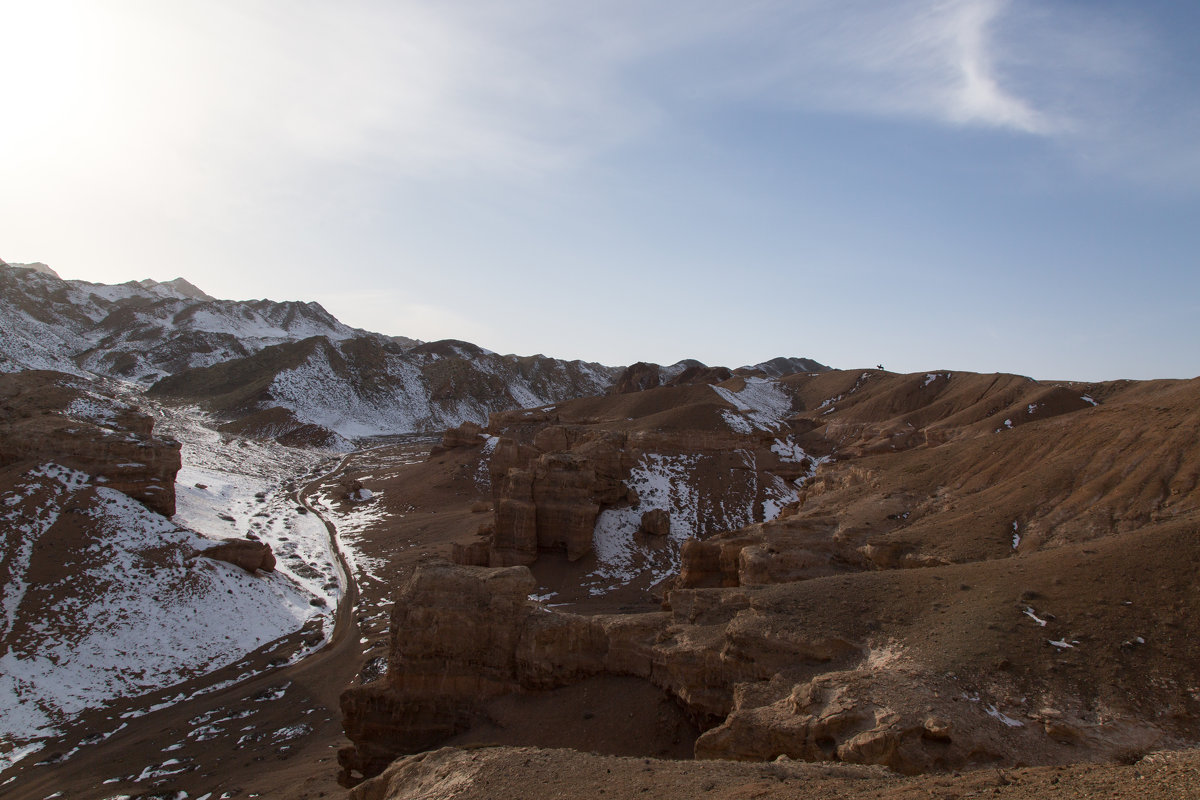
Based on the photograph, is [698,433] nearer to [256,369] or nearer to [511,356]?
[256,369]

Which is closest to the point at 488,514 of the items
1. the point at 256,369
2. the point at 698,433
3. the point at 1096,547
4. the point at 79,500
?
the point at 698,433

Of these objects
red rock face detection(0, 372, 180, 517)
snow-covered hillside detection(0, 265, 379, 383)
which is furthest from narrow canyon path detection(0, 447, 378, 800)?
snow-covered hillside detection(0, 265, 379, 383)

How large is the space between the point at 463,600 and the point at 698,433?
3151 cm

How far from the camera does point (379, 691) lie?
1672 centimetres

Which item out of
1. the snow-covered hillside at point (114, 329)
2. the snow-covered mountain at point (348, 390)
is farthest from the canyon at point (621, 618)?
the snow-covered hillside at point (114, 329)

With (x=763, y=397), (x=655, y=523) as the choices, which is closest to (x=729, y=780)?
(x=655, y=523)

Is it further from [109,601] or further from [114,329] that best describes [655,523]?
[114,329]

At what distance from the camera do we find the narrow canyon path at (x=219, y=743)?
17.2 metres

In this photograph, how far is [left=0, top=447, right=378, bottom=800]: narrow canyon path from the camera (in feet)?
56.3

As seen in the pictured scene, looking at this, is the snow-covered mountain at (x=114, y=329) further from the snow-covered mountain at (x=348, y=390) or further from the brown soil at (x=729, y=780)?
the brown soil at (x=729, y=780)

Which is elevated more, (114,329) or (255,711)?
(114,329)

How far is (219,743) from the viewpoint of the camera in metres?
19.6

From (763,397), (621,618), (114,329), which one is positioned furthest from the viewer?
(114,329)

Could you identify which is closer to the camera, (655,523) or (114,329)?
(655,523)
